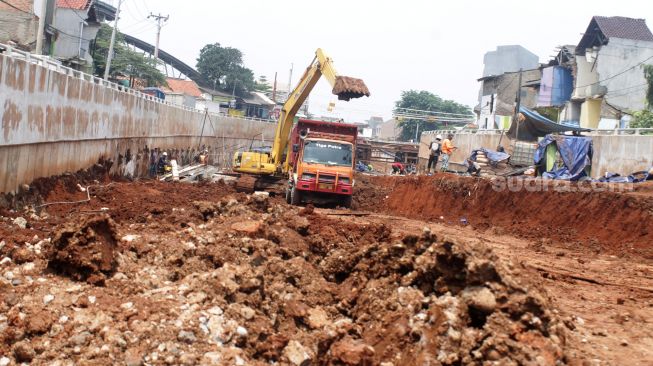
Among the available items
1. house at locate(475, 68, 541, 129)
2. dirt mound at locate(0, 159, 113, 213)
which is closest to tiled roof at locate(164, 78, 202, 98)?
house at locate(475, 68, 541, 129)

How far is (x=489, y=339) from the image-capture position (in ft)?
18.9

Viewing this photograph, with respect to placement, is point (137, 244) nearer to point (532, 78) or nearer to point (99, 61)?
point (99, 61)

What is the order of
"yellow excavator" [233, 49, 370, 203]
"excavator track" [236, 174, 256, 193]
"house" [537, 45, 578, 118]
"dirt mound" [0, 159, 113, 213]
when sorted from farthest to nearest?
"house" [537, 45, 578, 118] → "excavator track" [236, 174, 256, 193] → "yellow excavator" [233, 49, 370, 203] → "dirt mound" [0, 159, 113, 213]

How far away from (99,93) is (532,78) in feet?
162

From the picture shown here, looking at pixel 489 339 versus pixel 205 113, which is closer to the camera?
pixel 489 339

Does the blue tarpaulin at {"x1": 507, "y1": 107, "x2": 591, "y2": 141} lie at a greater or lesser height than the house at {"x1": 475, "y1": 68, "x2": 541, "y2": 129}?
lesser

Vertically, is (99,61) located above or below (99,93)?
above

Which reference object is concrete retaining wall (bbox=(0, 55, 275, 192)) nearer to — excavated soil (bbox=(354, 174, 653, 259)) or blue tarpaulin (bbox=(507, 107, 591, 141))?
excavated soil (bbox=(354, 174, 653, 259))

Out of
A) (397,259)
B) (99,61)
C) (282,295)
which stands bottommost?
(282,295)

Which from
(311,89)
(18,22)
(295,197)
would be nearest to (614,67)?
(311,89)

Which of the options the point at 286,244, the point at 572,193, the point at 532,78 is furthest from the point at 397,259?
the point at 532,78

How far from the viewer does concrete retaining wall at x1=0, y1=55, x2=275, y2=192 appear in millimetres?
13023

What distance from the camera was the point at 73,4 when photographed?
4559 centimetres

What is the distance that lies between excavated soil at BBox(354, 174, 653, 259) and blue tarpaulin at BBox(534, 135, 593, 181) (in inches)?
105
